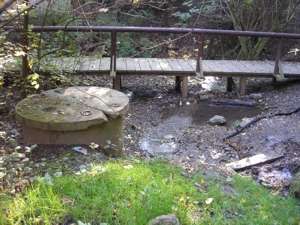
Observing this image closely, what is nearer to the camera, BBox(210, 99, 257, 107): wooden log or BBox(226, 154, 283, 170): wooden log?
BBox(226, 154, 283, 170): wooden log

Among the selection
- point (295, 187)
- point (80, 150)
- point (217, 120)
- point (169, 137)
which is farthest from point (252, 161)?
point (80, 150)

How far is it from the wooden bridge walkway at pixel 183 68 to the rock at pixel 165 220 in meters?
4.43

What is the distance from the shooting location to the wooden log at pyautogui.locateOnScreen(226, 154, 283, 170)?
15.6ft

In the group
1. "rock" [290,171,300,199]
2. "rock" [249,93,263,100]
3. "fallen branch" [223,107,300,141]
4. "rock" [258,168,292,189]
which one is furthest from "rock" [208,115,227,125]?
"rock" [290,171,300,199]

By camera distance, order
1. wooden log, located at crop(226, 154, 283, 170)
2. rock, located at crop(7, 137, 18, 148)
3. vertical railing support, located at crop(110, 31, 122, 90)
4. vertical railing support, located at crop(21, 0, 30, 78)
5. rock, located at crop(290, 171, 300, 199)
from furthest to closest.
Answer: vertical railing support, located at crop(110, 31, 122, 90)
vertical railing support, located at crop(21, 0, 30, 78)
wooden log, located at crop(226, 154, 283, 170)
rock, located at crop(7, 137, 18, 148)
rock, located at crop(290, 171, 300, 199)

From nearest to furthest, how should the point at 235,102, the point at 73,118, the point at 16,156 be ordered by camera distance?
the point at 16,156 < the point at 73,118 < the point at 235,102

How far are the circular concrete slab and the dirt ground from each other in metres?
0.26

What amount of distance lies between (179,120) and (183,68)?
50.6 inches

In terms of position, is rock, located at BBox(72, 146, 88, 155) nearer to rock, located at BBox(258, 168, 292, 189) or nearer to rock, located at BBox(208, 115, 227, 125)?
rock, located at BBox(258, 168, 292, 189)

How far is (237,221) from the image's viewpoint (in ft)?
10.1

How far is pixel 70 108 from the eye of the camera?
425 centimetres

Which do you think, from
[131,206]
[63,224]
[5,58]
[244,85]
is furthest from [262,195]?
[244,85]

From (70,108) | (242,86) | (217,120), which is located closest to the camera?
(70,108)

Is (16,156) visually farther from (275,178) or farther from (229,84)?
(229,84)
